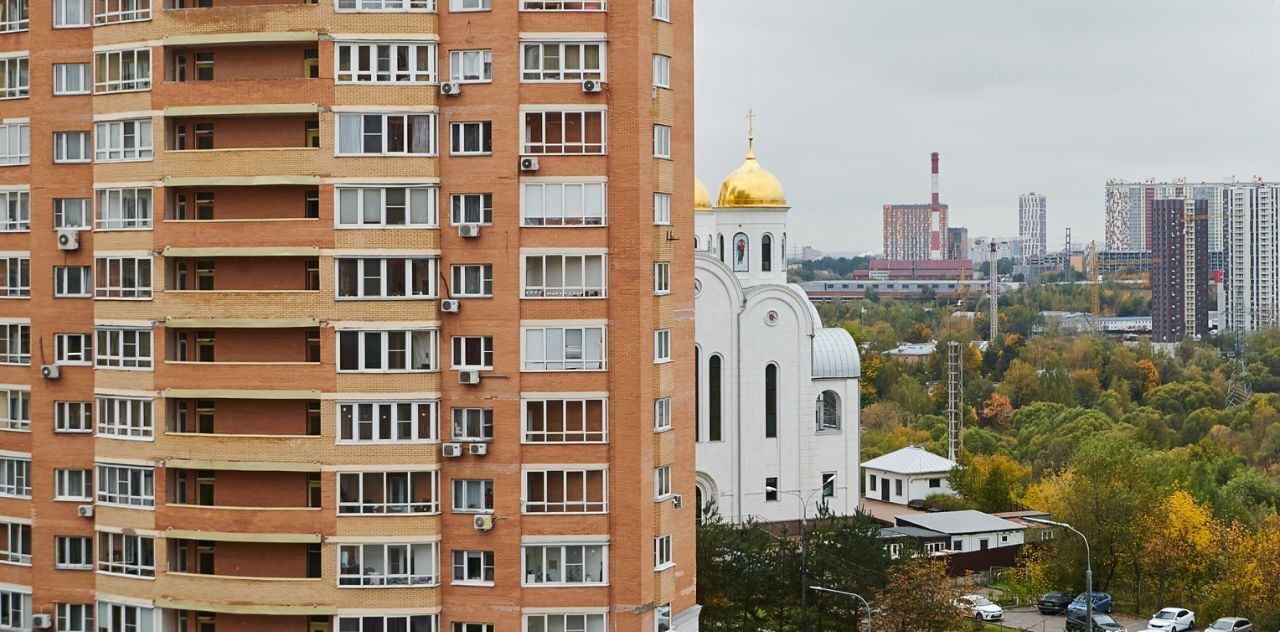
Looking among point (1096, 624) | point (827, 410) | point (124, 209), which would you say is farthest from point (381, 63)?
point (827, 410)

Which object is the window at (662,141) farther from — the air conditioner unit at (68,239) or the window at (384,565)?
the air conditioner unit at (68,239)

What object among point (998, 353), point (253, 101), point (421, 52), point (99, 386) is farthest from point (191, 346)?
point (998, 353)

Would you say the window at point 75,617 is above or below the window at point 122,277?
below

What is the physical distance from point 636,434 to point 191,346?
304 inches

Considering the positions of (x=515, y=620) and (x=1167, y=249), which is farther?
(x=1167, y=249)

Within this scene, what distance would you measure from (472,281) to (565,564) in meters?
4.87

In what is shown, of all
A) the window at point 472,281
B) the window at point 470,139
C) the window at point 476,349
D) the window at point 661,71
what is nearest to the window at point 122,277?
the window at point 472,281

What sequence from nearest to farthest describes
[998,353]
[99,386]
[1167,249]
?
1. [99,386]
2. [998,353]
3. [1167,249]

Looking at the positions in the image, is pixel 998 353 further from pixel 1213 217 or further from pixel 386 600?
pixel 386 600

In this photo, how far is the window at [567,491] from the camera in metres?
28.5

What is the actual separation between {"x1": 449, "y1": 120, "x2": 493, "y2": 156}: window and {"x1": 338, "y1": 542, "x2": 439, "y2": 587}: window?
6418 millimetres

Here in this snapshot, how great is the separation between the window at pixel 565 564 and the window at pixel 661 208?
5.49m

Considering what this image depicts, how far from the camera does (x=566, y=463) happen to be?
28484 mm

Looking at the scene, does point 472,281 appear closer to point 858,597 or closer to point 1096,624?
point 858,597
